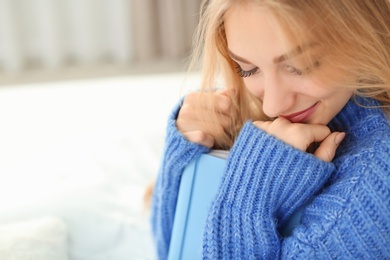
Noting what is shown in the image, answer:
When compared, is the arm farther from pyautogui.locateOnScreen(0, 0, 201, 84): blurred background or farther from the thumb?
pyautogui.locateOnScreen(0, 0, 201, 84): blurred background

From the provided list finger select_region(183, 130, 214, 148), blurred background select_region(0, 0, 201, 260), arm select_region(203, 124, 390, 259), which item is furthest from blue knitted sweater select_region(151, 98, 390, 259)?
blurred background select_region(0, 0, 201, 260)

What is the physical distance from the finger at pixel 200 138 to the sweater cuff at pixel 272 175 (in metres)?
0.12

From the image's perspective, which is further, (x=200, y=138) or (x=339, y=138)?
(x=200, y=138)

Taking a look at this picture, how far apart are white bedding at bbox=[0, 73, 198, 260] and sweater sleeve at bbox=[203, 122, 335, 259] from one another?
228 mm

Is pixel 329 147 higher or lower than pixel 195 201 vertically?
higher

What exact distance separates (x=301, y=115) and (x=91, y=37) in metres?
2.67

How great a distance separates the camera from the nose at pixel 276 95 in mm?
878

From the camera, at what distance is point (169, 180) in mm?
1115

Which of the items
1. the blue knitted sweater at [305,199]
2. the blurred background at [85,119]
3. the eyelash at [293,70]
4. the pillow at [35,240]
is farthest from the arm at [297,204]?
the pillow at [35,240]

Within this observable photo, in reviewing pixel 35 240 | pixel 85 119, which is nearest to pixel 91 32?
pixel 85 119

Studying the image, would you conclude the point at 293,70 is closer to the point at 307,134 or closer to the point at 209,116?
the point at 307,134

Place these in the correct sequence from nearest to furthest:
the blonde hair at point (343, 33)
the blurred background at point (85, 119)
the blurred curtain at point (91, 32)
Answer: the blonde hair at point (343, 33) → the blurred background at point (85, 119) → the blurred curtain at point (91, 32)

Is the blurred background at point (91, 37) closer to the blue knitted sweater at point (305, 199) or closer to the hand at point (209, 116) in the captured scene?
the hand at point (209, 116)

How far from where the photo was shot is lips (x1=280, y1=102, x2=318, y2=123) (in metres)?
0.94
